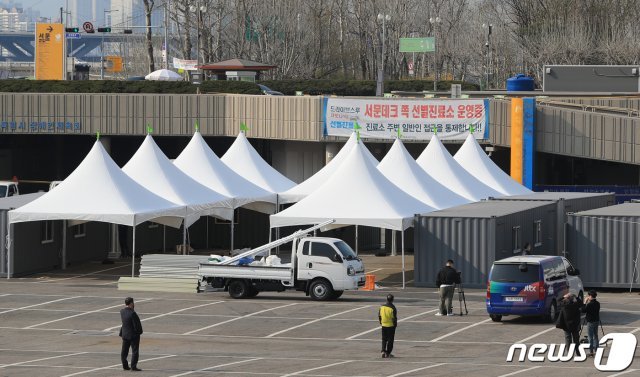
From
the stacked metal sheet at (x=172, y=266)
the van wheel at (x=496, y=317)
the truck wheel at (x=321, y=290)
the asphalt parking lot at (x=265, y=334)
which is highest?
the stacked metal sheet at (x=172, y=266)

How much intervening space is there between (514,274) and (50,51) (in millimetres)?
59356

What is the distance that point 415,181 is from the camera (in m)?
47.0

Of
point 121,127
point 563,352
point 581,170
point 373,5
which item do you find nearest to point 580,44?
point 373,5

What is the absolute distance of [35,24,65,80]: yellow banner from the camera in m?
85.9

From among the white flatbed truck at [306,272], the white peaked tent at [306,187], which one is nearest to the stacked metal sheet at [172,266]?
the white flatbed truck at [306,272]

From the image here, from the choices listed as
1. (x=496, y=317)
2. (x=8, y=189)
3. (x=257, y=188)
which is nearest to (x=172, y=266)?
(x=257, y=188)

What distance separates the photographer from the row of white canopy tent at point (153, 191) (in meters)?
42.6

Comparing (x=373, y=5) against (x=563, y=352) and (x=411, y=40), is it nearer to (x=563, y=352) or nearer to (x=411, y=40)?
(x=411, y=40)

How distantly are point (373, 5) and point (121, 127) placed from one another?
53411 mm

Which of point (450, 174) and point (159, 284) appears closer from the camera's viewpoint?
point (159, 284)

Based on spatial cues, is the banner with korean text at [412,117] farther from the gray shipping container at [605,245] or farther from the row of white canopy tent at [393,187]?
the gray shipping container at [605,245]

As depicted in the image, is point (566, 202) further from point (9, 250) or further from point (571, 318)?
point (9, 250)

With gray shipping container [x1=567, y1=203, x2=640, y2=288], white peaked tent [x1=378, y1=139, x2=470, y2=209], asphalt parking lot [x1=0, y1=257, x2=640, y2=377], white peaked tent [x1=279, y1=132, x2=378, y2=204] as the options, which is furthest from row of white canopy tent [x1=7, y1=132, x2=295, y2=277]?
gray shipping container [x1=567, y1=203, x2=640, y2=288]

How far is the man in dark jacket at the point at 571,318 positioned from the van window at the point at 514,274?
440 centimetres
